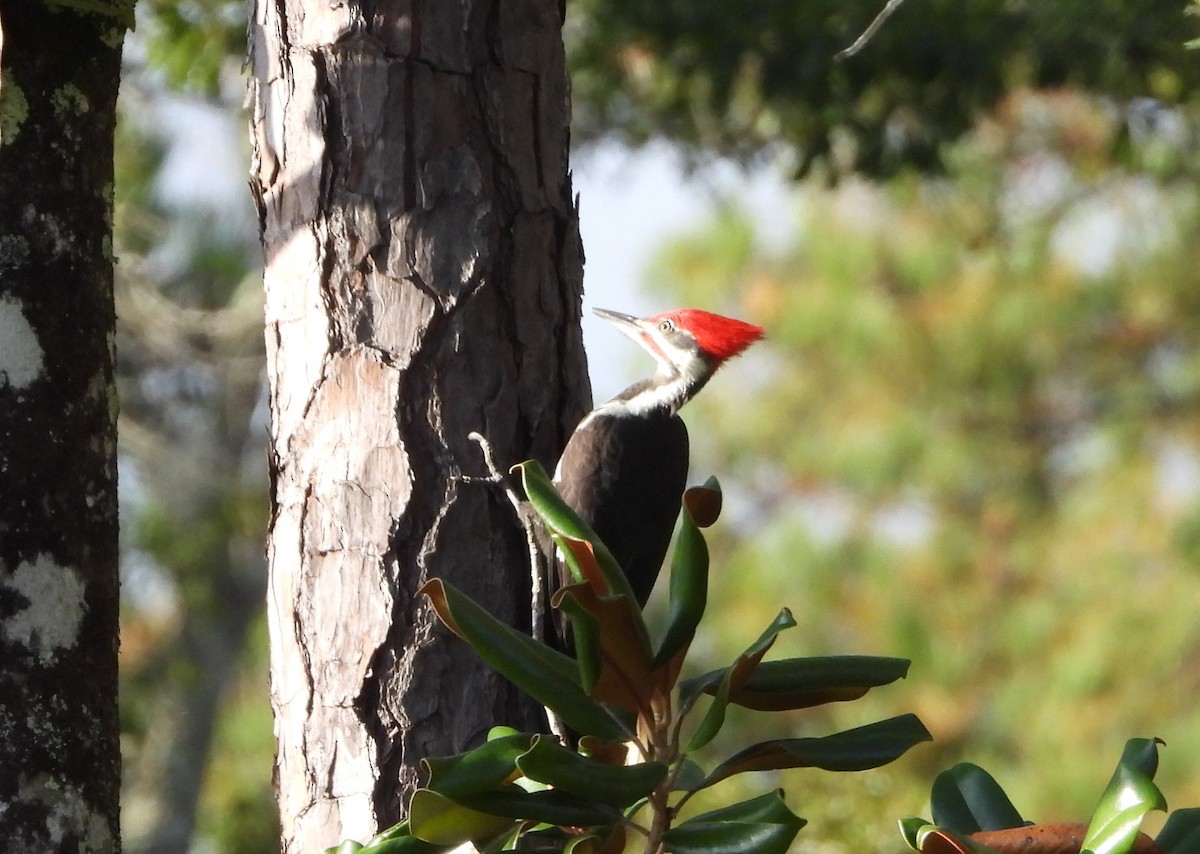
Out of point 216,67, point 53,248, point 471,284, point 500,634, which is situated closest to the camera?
point 500,634

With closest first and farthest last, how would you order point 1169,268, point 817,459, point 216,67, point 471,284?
point 471,284, point 216,67, point 1169,268, point 817,459

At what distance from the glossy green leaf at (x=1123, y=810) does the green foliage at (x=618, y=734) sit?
0.27 meters

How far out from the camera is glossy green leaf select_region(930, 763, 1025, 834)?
1.87 meters

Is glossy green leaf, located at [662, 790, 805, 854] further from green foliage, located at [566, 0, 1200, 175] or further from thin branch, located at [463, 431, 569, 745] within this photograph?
green foliage, located at [566, 0, 1200, 175]

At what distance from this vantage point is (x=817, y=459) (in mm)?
11242

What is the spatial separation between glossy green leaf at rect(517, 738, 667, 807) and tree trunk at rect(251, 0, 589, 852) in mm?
687

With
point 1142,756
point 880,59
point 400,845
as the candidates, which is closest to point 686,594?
point 400,845

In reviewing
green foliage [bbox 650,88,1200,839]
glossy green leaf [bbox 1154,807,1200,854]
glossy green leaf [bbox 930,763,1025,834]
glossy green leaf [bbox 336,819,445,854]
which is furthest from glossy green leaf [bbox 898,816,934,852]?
green foliage [bbox 650,88,1200,839]

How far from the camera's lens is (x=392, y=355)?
244 cm

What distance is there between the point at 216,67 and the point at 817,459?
766cm

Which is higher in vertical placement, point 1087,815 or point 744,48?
point 744,48

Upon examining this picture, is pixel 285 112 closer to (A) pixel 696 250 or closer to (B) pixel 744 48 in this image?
(B) pixel 744 48

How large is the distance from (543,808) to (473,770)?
10 cm

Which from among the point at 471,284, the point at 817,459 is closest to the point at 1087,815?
the point at 817,459
